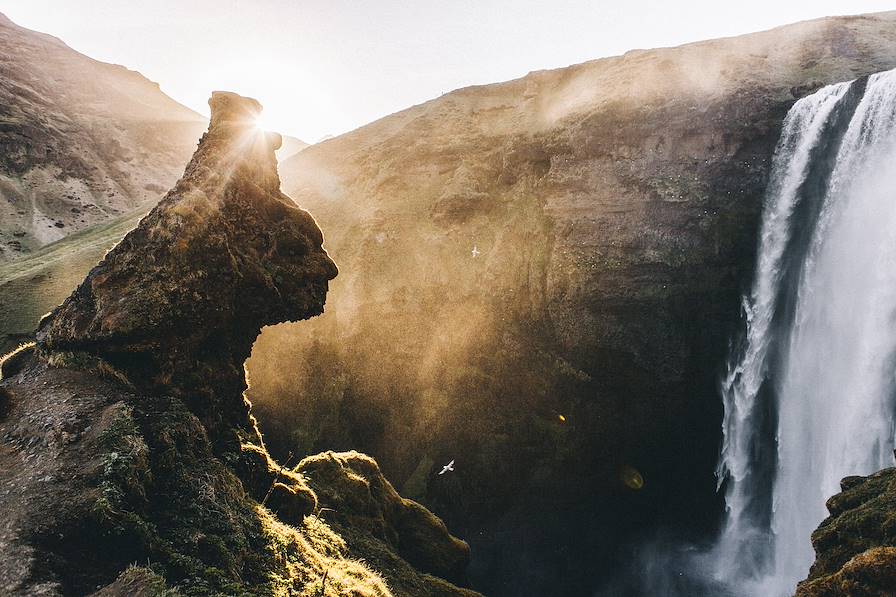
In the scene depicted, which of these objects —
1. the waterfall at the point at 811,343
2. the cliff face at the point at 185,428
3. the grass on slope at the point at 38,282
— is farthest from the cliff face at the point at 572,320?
the cliff face at the point at 185,428

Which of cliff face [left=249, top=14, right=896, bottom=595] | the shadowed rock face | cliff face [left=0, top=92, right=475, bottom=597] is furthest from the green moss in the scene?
cliff face [left=249, top=14, right=896, bottom=595]

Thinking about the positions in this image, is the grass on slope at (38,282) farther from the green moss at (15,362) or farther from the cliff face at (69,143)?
the green moss at (15,362)

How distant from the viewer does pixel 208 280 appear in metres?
12.8

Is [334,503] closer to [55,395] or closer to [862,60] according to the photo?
[55,395]

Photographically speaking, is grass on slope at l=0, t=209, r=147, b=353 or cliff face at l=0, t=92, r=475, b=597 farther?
grass on slope at l=0, t=209, r=147, b=353

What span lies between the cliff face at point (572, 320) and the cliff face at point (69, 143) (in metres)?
49.0

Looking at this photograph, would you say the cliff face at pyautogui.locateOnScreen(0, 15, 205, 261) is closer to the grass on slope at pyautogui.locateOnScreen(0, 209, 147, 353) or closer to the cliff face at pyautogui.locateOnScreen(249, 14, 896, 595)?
the grass on slope at pyautogui.locateOnScreen(0, 209, 147, 353)

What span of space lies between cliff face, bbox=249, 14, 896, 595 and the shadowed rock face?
25.2 meters

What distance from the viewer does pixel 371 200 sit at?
48.7 metres

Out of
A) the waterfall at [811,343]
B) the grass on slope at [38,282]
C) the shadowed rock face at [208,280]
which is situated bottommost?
the grass on slope at [38,282]

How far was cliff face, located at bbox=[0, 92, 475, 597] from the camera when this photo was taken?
798 cm

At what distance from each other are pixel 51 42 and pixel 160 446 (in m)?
147

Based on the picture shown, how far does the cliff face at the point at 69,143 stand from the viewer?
6700 centimetres

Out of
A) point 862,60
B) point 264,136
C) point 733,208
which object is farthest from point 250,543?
point 862,60
